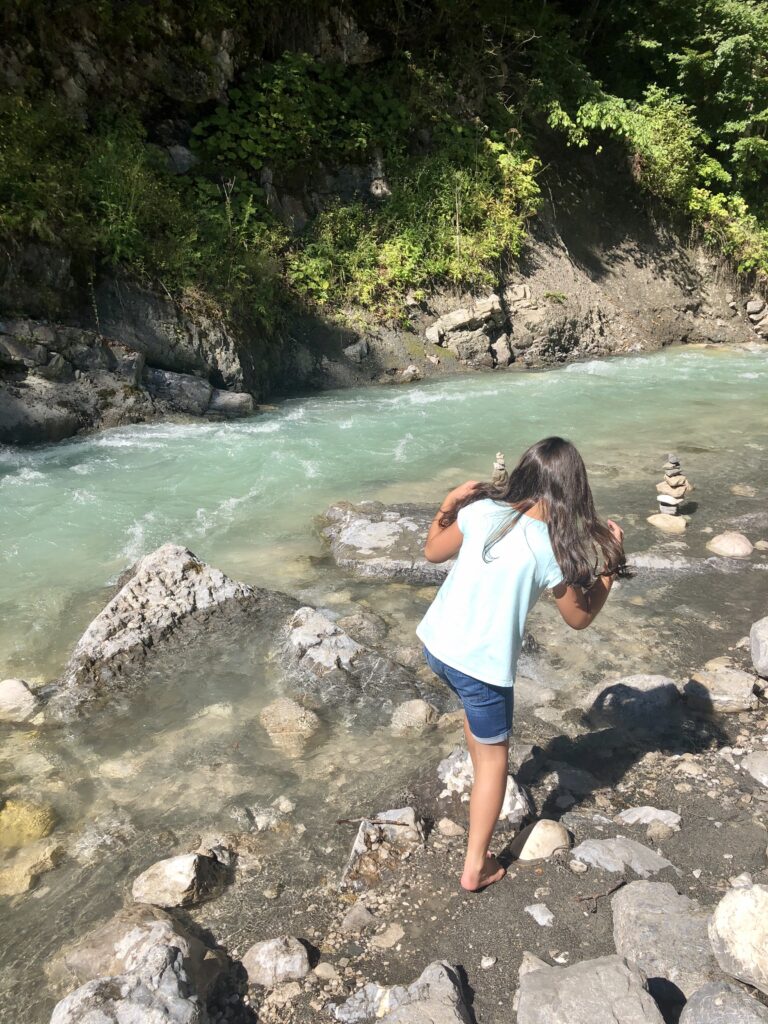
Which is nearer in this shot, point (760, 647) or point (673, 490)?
point (760, 647)

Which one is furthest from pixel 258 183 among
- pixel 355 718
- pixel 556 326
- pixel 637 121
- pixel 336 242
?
pixel 355 718

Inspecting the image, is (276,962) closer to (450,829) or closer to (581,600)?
(450,829)

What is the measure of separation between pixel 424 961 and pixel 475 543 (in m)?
1.50

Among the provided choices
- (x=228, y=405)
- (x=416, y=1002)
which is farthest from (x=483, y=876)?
(x=228, y=405)

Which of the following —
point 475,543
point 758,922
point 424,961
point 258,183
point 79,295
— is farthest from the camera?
point 258,183

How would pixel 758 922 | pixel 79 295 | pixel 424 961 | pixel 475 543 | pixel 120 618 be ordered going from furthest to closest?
1. pixel 79 295
2. pixel 120 618
3. pixel 475 543
4. pixel 424 961
5. pixel 758 922

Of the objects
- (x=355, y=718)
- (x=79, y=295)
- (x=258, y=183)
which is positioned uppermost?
(x=258, y=183)

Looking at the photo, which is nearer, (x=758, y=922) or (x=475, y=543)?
(x=758, y=922)

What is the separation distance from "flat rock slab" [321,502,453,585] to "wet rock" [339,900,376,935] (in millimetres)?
2982

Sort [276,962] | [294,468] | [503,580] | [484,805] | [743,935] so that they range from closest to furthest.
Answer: [743,935] → [276,962] → [503,580] → [484,805] → [294,468]

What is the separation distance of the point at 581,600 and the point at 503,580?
Answer: 12.3 inches

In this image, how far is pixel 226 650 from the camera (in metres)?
4.63

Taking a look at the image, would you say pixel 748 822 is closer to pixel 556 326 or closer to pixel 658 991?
pixel 658 991

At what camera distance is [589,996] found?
2066 millimetres
